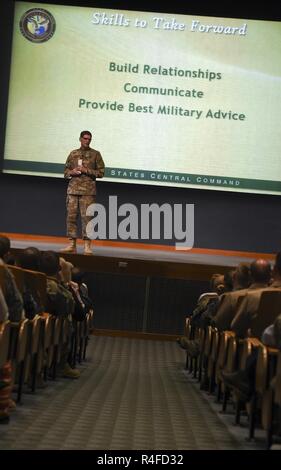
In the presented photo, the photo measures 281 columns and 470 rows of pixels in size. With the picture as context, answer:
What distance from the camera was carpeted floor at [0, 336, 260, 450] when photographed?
4363 millimetres

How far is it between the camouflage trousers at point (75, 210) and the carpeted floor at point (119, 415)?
2.68 m

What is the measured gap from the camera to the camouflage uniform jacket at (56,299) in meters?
6.26

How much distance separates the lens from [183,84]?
45.0ft

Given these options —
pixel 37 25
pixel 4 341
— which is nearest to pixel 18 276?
pixel 4 341

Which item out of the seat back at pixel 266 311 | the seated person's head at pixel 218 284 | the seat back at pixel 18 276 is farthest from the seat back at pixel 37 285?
the seated person's head at pixel 218 284

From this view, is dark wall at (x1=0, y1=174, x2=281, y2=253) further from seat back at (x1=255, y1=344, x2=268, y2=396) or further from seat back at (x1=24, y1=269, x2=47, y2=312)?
seat back at (x1=255, y1=344, x2=268, y2=396)

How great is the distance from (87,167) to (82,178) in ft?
A: 0.70

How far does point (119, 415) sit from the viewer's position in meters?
5.44

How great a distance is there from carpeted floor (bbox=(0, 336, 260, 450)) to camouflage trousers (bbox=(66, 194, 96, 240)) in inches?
105

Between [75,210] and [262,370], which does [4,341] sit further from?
[75,210]

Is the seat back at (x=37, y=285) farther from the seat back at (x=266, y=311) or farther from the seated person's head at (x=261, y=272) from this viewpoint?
the seat back at (x=266, y=311)

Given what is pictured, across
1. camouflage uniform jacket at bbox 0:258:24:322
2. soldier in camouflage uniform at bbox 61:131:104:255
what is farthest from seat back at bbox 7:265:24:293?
soldier in camouflage uniform at bbox 61:131:104:255

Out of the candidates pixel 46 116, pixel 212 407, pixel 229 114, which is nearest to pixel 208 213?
pixel 229 114

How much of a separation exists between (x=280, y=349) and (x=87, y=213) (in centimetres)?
728
